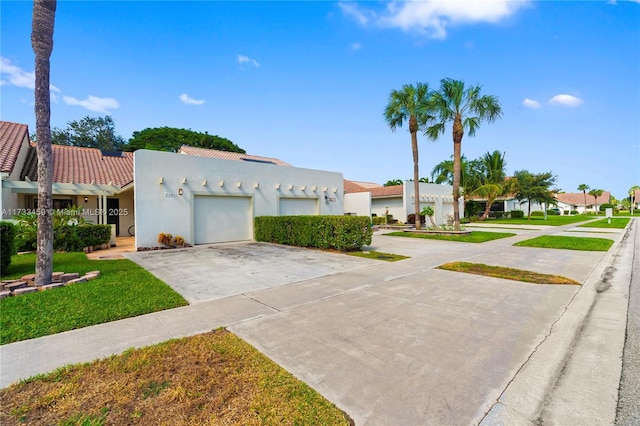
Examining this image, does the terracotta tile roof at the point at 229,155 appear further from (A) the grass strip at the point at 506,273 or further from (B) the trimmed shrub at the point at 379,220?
(A) the grass strip at the point at 506,273

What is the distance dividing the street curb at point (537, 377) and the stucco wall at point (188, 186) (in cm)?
1244

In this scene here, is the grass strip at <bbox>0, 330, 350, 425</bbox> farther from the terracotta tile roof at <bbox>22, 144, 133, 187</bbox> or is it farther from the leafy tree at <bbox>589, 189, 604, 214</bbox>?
the leafy tree at <bbox>589, 189, 604, 214</bbox>

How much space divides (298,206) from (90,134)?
36.3 metres

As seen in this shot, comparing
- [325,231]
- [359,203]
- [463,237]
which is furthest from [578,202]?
[325,231]

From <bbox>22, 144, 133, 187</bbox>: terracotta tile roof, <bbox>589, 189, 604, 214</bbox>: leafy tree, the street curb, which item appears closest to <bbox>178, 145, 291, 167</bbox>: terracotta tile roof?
<bbox>22, 144, 133, 187</bbox>: terracotta tile roof

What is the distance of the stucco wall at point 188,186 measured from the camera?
11398mm

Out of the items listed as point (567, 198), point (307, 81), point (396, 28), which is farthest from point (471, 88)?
point (567, 198)

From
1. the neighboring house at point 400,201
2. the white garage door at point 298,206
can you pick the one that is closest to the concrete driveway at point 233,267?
the white garage door at point 298,206

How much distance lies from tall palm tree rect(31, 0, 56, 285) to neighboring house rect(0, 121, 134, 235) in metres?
7.91

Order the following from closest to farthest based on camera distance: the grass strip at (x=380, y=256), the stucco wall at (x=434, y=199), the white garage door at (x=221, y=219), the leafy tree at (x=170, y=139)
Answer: the grass strip at (x=380, y=256) → the white garage door at (x=221, y=219) → the stucco wall at (x=434, y=199) → the leafy tree at (x=170, y=139)

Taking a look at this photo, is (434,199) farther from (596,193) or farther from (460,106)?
(596,193)

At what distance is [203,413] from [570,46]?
15.7 meters

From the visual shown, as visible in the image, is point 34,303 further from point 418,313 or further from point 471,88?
point 471,88

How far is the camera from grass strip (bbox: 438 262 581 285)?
20.9 feet
